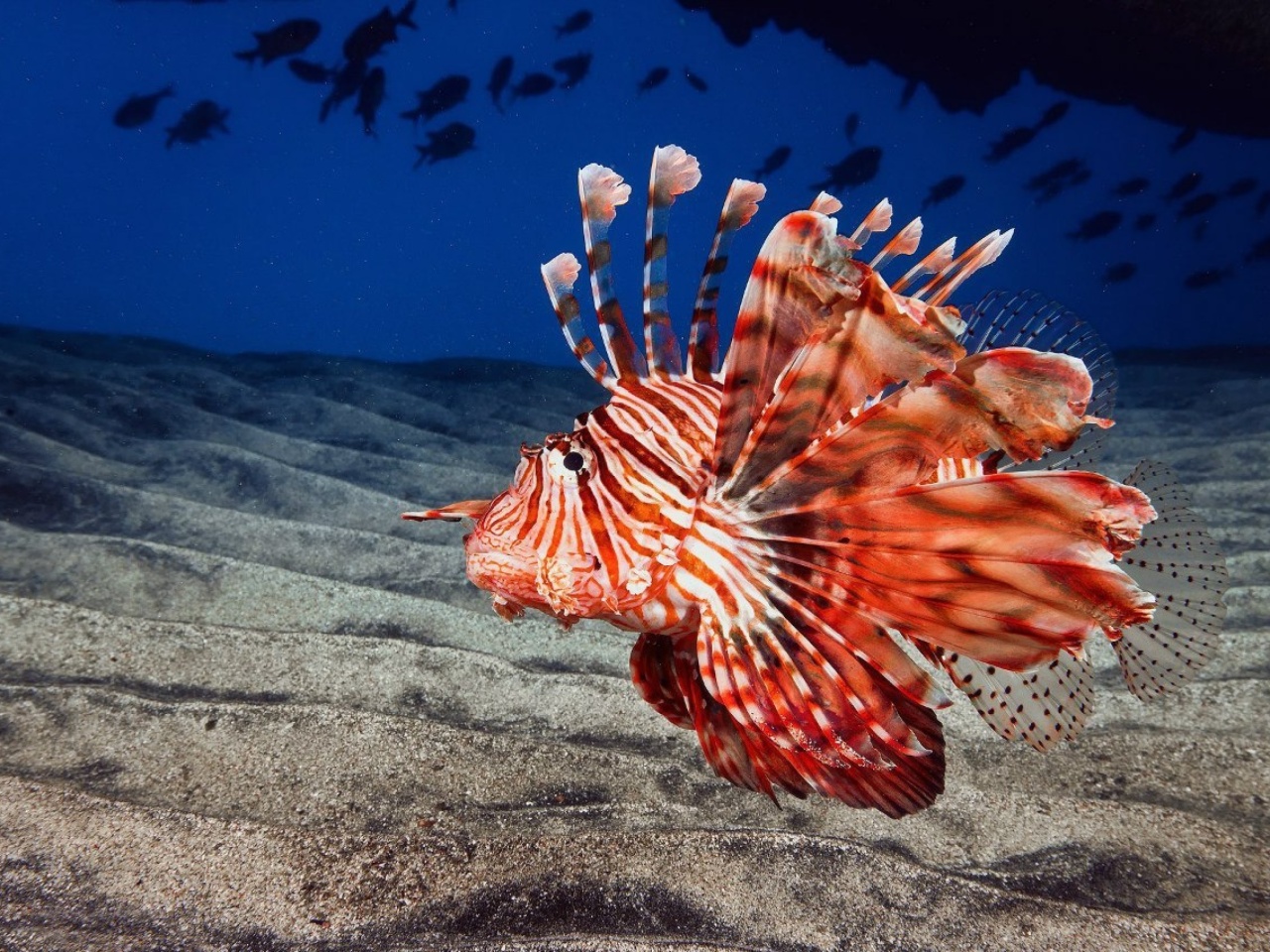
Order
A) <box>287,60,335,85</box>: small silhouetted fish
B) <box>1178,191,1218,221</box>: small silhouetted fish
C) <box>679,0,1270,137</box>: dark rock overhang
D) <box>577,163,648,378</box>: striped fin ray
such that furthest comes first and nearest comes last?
1. <box>1178,191,1218,221</box>: small silhouetted fish
2. <box>287,60,335,85</box>: small silhouetted fish
3. <box>679,0,1270,137</box>: dark rock overhang
4. <box>577,163,648,378</box>: striped fin ray

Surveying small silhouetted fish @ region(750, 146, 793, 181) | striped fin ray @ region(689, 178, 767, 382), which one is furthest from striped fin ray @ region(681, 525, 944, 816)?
small silhouetted fish @ region(750, 146, 793, 181)

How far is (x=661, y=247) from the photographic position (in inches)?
79.3

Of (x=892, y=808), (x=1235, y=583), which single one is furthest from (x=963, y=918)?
(x=1235, y=583)

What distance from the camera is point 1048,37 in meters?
9.87

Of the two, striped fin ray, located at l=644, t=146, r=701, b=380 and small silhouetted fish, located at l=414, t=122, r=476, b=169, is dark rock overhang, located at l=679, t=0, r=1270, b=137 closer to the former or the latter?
small silhouetted fish, located at l=414, t=122, r=476, b=169

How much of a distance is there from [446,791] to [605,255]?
1.65 m

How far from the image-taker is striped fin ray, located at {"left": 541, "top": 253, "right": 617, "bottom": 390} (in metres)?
2.08

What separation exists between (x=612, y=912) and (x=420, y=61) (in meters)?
25.9

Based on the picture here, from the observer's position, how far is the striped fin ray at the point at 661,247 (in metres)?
1.83

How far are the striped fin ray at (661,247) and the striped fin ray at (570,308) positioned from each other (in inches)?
6.0

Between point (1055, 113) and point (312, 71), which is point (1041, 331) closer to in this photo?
point (312, 71)

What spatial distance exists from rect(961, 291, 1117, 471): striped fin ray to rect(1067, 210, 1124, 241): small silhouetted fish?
11554 mm

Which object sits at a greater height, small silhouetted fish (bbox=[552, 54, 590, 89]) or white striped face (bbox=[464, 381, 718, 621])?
small silhouetted fish (bbox=[552, 54, 590, 89])

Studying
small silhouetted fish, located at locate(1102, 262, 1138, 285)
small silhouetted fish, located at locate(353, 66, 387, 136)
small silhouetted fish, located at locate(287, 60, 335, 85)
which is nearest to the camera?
small silhouetted fish, located at locate(353, 66, 387, 136)
